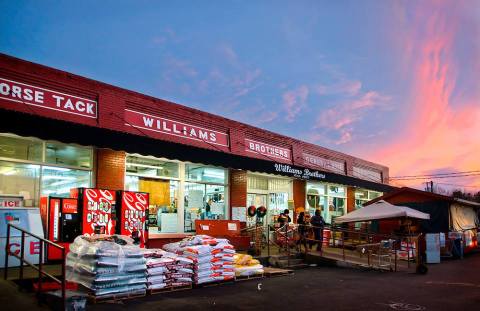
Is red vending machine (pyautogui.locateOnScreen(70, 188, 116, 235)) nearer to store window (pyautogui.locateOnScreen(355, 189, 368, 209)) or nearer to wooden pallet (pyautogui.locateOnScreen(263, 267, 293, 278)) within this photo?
wooden pallet (pyautogui.locateOnScreen(263, 267, 293, 278))

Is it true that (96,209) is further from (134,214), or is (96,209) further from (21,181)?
(21,181)

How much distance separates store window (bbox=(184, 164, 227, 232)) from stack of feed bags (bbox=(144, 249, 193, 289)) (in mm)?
5561

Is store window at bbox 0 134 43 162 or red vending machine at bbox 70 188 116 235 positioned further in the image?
red vending machine at bbox 70 188 116 235

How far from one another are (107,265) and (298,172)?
441 inches

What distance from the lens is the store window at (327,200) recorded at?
24281 mm

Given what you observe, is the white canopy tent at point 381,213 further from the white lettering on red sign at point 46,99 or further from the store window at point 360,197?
the white lettering on red sign at point 46,99

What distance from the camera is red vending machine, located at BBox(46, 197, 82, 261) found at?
11.3m

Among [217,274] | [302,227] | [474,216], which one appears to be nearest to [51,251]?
[217,274]

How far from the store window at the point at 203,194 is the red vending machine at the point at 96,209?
4.26 meters

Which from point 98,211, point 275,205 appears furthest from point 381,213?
point 98,211

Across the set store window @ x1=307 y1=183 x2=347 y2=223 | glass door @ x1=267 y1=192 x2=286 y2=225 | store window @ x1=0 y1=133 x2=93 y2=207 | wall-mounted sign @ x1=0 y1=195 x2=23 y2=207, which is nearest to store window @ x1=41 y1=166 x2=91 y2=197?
store window @ x1=0 y1=133 x2=93 y2=207

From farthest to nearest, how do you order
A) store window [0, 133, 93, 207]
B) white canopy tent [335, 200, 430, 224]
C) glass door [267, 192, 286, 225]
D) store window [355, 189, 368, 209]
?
store window [355, 189, 368, 209]
glass door [267, 192, 286, 225]
white canopy tent [335, 200, 430, 224]
store window [0, 133, 93, 207]

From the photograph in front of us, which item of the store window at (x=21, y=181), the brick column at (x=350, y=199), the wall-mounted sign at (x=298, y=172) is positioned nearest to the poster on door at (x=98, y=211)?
the store window at (x=21, y=181)

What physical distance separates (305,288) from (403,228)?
11021 millimetres
